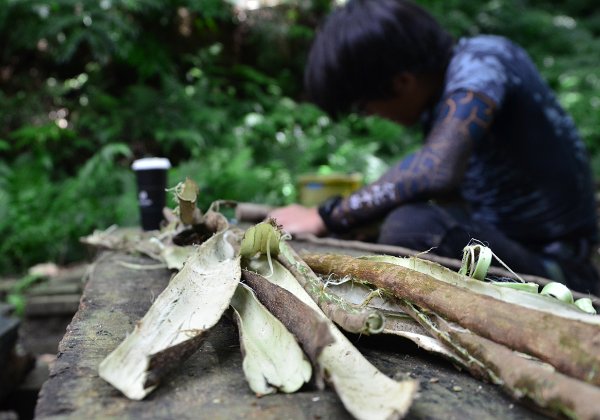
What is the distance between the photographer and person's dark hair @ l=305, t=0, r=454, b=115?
236cm

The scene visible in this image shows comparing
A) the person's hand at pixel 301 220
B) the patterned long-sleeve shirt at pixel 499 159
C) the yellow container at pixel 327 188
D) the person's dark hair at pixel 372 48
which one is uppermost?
the person's dark hair at pixel 372 48

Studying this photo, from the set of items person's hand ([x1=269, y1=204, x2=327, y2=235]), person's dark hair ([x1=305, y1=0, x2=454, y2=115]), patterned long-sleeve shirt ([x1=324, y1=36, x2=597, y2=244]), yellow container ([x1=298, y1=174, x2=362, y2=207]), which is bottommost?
yellow container ([x1=298, y1=174, x2=362, y2=207])

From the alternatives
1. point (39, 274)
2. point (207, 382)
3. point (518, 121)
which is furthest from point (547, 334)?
point (39, 274)

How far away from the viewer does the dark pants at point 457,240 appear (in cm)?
186

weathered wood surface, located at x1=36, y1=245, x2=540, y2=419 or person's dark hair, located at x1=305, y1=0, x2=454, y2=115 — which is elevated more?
person's dark hair, located at x1=305, y1=0, x2=454, y2=115

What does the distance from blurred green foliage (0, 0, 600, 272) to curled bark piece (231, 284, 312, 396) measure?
3.03 metres

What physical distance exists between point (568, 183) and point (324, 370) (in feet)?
6.82

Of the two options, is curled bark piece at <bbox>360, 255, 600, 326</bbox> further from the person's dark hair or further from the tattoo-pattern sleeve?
the person's dark hair

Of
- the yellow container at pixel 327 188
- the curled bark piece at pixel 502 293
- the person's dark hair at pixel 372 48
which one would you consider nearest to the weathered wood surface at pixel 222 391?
the curled bark piece at pixel 502 293

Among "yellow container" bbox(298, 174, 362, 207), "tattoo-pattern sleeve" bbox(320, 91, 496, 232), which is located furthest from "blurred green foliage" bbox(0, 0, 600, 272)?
"tattoo-pattern sleeve" bbox(320, 91, 496, 232)

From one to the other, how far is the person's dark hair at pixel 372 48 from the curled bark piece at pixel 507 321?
63.7 inches

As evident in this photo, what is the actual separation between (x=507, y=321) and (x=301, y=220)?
4.67ft

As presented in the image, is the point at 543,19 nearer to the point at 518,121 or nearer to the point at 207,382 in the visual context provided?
the point at 518,121

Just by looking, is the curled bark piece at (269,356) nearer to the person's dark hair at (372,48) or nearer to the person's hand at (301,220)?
the person's hand at (301,220)
